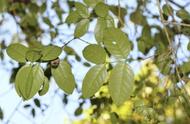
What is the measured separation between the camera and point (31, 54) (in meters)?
1.00

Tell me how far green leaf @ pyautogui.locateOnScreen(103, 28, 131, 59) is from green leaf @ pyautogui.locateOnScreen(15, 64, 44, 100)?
159 millimetres

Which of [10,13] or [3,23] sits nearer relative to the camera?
Answer: [10,13]

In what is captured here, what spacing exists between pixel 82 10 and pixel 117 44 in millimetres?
332

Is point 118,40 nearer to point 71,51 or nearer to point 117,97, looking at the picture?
point 117,97

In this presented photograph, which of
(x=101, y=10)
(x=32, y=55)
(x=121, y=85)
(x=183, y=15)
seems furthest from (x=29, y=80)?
(x=183, y=15)

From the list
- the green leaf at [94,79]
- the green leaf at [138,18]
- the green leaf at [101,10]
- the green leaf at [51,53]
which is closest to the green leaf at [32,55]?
the green leaf at [51,53]

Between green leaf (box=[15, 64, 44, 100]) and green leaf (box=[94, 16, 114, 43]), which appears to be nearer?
green leaf (box=[15, 64, 44, 100])

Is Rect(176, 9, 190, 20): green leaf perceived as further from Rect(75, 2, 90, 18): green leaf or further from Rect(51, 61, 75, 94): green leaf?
Rect(51, 61, 75, 94): green leaf

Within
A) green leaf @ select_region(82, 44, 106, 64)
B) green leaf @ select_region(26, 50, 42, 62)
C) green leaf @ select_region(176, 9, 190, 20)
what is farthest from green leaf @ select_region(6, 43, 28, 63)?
green leaf @ select_region(176, 9, 190, 20)

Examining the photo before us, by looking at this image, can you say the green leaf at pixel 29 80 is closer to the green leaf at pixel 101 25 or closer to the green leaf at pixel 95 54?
the green leaf at pixel 95 54

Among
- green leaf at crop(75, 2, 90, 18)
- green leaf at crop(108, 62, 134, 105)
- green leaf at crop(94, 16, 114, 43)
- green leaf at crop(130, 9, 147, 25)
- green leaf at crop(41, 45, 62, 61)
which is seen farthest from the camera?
green leaf at crop(130, 9, 147, 25)

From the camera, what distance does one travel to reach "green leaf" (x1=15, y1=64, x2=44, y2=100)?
936 millimetres

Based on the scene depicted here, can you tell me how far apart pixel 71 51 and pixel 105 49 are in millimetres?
1288

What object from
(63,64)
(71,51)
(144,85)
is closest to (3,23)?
(71,51)
